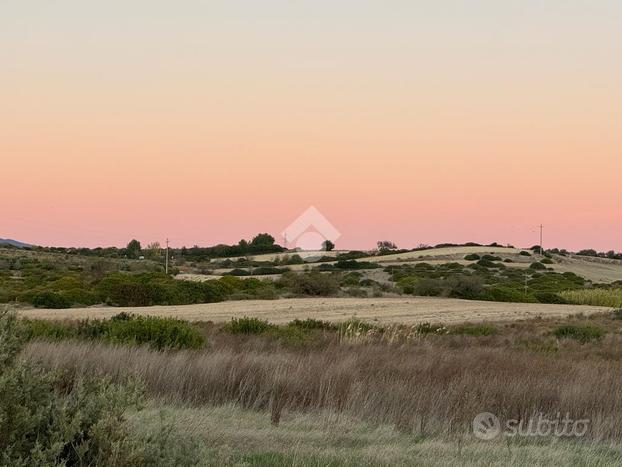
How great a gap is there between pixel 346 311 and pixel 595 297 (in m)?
24.9

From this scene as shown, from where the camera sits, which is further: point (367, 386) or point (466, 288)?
point (466, 288)

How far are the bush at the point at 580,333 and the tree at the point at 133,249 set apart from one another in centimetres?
10391

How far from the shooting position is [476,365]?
526 inches

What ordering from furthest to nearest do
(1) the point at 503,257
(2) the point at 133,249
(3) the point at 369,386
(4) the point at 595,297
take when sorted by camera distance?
(2) the point at 133,249, (1) the point at 503,257, (4) the point at 595,297, (3) the point at 369,386

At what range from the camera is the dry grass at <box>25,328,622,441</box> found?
31.2ft

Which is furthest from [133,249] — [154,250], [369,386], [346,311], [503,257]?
[369,386]

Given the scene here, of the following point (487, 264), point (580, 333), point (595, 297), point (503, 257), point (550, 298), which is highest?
point (503, 257)

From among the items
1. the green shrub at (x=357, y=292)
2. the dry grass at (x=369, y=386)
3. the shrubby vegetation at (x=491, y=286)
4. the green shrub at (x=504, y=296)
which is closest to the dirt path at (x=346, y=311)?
the green shrub at (x=357, y=292)

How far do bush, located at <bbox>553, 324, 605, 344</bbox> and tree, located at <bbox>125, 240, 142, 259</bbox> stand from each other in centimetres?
10391

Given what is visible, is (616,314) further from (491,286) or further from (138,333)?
(138,333)

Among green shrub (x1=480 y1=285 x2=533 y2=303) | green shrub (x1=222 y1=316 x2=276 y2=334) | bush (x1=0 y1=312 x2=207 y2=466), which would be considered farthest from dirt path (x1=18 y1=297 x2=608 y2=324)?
bush (x1=0 y1=312 x2=207 y2=466)

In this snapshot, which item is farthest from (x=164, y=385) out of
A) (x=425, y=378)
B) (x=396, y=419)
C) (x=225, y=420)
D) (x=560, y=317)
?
(x=560, y=317)

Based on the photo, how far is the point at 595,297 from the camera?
5612 centimetres

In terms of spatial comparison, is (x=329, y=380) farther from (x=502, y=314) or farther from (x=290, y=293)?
(x=290, y=293)
